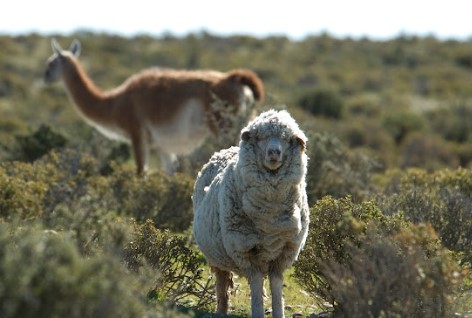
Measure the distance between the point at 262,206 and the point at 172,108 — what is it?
8949 mm

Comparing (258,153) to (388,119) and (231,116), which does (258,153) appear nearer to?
(231,116)

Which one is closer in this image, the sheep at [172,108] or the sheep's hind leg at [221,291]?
the sheep's hind leg at [221,291]

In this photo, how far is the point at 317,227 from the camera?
328 inches

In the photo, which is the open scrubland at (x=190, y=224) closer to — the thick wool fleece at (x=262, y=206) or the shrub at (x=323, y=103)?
the thick wool fleece at (x=262, y=206)

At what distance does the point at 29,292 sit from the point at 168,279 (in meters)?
3.90

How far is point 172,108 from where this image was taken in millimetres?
16031

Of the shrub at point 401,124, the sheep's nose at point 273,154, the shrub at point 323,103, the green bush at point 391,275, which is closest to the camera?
the green bush at point 391,275

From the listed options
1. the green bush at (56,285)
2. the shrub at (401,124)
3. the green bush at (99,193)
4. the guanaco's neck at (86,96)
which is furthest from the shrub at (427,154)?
the green bush at (56,285)

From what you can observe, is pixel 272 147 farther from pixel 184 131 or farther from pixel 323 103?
pixel 323 103

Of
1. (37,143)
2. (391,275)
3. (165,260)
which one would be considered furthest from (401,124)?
(391,275)

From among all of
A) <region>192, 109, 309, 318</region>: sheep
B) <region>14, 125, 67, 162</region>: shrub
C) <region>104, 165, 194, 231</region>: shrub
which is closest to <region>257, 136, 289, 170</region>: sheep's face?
<region>192, 109, 309, 318</region>: sheep

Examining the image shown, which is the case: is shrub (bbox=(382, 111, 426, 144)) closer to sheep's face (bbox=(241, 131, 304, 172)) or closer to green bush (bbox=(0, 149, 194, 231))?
green bush (bbox=(0, 149, 194, 231))

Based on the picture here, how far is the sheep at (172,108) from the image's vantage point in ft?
50.6

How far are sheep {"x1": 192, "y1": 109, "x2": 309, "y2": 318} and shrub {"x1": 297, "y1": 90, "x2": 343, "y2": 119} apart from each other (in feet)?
92.2
